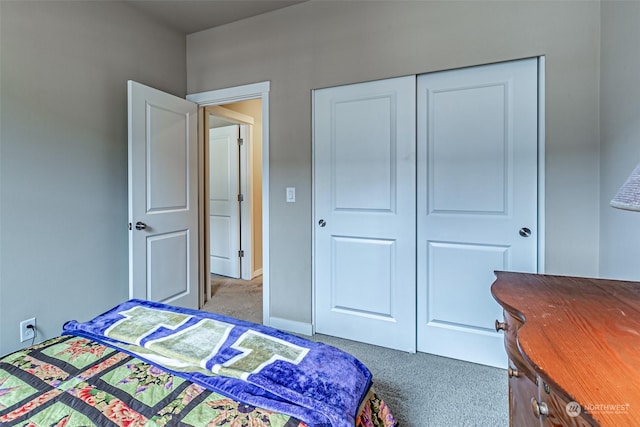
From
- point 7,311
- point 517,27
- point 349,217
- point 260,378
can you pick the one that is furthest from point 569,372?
point 7,311

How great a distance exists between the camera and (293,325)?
268 cm

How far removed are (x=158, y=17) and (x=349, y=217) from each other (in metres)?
2.30

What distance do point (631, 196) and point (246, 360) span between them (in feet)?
3.64

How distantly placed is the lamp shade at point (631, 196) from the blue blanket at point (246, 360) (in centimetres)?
83

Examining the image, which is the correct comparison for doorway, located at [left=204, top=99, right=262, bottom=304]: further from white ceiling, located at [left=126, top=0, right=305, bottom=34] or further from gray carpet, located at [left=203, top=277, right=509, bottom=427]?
gray carpet, located at [left=203, top=277, right=509, bottom=427]

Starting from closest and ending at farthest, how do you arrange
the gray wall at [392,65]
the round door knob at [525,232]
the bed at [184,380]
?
the bed at [184,380] < the gray wall at [392,65] < the round door knob at [525,232]

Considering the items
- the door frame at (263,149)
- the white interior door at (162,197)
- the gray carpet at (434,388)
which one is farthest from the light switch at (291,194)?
the gray carpet at (434,388)

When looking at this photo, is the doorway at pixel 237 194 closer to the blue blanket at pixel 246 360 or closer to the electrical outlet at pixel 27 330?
the electrical outlet at pixel 27 330

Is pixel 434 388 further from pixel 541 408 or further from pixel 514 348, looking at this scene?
pixel 541 408

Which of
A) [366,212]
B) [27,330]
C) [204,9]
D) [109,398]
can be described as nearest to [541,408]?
[109,398]

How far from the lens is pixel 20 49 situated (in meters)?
1.97

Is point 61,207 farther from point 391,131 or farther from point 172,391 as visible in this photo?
point 391,131

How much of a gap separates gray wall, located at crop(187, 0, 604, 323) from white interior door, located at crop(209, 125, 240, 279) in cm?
126

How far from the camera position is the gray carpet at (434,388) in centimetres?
163
